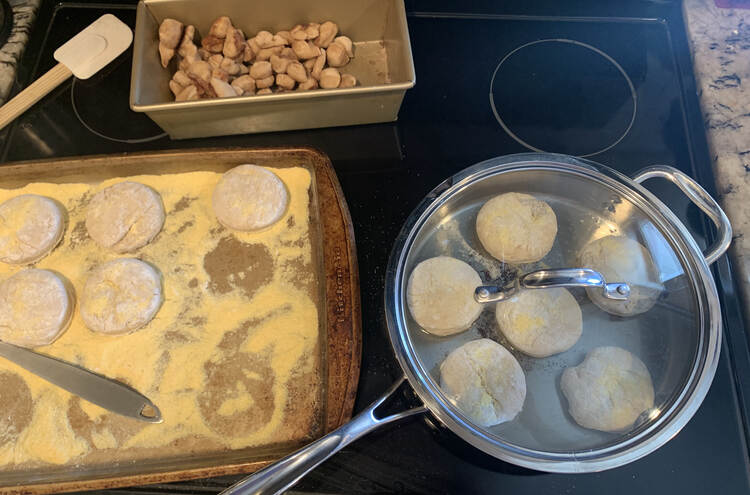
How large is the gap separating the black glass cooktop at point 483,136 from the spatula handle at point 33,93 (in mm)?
28

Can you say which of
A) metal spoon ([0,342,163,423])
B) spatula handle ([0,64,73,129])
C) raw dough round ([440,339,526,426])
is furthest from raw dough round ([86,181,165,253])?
raw dough round ([440,339,526,426])

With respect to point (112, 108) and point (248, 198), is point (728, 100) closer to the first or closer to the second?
point (248, 198)

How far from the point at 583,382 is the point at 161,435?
2.62 feet

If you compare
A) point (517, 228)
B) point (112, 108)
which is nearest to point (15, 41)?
point (112, 108)

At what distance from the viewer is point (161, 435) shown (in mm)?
864

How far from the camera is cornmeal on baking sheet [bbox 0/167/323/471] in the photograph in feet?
2.83

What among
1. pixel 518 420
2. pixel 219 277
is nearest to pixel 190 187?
pixel 219 277

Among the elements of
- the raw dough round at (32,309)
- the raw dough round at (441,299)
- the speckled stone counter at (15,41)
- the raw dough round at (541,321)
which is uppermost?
the speckled stone counter at (15,41)

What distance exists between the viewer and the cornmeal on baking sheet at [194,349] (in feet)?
2.83

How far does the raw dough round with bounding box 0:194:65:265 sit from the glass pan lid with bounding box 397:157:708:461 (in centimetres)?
77

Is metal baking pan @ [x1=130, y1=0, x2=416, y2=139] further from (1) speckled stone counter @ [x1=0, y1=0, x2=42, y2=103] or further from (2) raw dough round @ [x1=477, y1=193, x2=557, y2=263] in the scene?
(1) speckled stone counter @ [x1=0, y1=0, x2=42, y2=103]

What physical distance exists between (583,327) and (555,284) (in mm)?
183

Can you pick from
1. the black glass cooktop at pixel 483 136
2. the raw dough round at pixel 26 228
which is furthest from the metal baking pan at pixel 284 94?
the raw dough round at pixel 26 228

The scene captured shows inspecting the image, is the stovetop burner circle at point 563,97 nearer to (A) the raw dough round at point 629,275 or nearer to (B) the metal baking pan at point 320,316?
(A) the raw dough round at point 629,275
